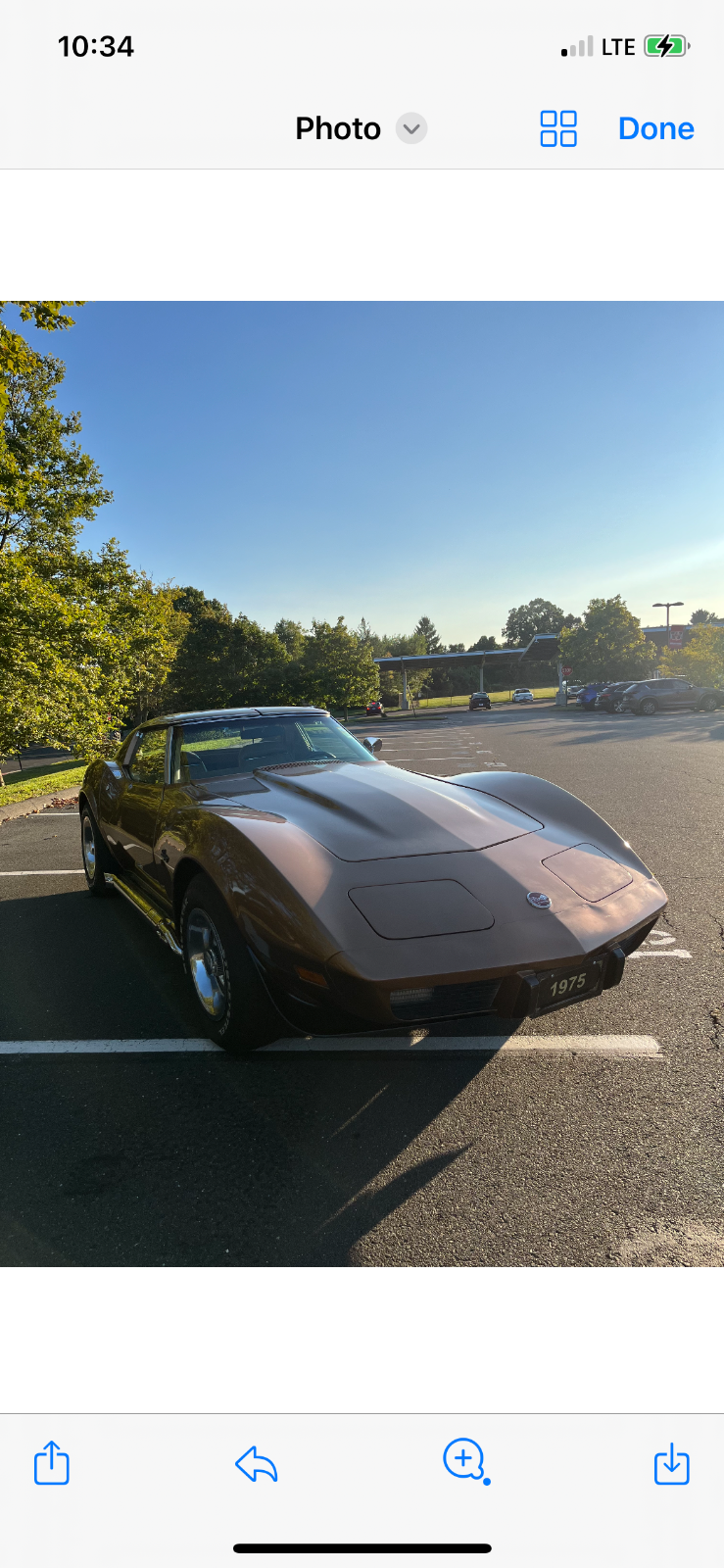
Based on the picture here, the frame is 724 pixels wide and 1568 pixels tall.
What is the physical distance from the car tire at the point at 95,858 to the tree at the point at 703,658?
36347 millimetres

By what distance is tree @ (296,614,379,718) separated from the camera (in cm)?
4356

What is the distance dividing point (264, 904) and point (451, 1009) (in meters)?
0.72

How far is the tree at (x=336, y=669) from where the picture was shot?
43562mm

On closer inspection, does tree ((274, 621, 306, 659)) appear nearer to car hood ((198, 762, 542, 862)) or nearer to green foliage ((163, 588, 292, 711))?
green foliage ((163, 588, 292, 711))

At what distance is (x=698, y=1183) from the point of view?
219cm

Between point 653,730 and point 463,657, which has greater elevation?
point 463,657

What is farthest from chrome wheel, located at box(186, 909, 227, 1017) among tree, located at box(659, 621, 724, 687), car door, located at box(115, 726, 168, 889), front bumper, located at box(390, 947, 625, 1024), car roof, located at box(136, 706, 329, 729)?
tree, located at box(659, 621, 724, 687)

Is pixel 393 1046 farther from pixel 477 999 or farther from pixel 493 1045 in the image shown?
pixel 477 999

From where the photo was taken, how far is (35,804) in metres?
10.9

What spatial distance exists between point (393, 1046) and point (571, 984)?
1.06m
